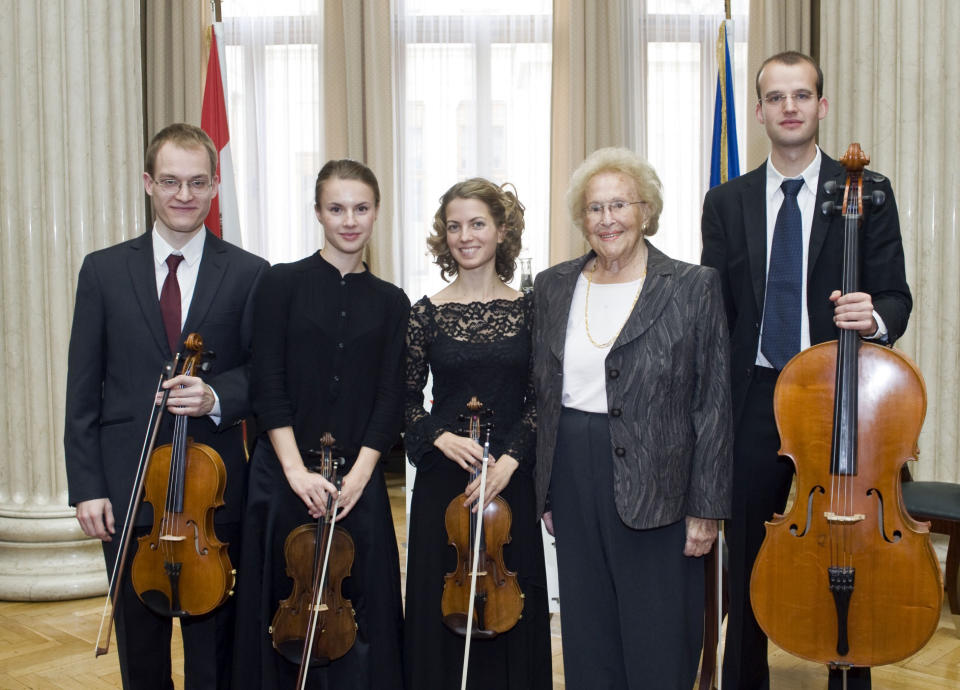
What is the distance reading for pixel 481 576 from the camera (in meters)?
1.95

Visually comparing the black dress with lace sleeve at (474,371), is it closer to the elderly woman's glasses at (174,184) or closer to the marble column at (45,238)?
the elderly woman's glasses at (174,184)

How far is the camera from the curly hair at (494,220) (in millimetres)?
2166

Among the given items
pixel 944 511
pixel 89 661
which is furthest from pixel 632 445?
pixel 89 661

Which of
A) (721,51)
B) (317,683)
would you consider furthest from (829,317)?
(721,51)

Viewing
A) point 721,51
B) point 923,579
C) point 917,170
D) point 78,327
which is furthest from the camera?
point 721,51

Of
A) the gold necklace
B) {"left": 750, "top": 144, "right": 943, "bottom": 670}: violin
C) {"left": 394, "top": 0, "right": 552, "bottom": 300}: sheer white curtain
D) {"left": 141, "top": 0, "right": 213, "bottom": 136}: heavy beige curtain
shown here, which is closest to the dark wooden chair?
{"left": 750, "top": 144, "right": 943, "bottom": 670}: violin

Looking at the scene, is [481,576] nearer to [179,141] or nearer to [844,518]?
[844,518]

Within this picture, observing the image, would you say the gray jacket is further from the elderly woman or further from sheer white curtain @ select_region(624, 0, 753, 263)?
sheer white curtain @ select_region(624, 0, 753, 263)

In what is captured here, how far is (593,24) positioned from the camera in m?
5.62

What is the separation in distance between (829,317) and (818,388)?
0.29m

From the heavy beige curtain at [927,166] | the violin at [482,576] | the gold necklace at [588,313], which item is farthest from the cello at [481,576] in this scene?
the heavy beige curtain at [927,166]

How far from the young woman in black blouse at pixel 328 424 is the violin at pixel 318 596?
86mm

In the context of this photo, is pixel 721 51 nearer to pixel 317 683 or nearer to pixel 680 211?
pixel 680 211

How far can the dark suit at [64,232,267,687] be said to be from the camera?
6.63 ft
